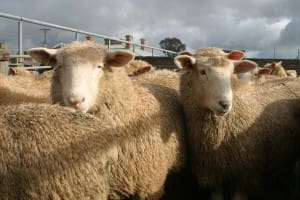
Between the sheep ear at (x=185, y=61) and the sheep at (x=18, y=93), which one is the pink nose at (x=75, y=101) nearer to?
the sheep at (x=18, y=93)

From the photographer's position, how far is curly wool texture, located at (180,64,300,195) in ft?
15.3

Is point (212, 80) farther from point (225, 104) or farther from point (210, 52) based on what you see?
point (210, 52)

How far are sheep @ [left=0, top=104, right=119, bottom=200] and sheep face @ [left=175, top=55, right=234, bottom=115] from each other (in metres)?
1.59

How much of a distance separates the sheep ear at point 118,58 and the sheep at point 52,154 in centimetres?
120

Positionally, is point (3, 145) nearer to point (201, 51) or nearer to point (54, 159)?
point (54, 159)

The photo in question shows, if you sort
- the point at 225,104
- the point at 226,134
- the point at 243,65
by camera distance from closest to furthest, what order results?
1. the point at 225,104
2. the point at 226,134
3. the point at 243,65

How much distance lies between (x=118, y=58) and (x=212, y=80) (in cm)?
101

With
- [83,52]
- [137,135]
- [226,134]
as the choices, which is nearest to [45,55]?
[83,52]

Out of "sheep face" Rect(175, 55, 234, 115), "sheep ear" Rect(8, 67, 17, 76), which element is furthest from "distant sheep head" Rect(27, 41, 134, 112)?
"sheep ear" Rect(8, 67, 17, 76)

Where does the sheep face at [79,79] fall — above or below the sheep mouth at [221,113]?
above

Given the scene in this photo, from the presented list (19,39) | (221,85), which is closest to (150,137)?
(221,85)

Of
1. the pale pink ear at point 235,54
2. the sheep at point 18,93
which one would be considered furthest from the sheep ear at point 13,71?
the pale pink ear at point 235,54

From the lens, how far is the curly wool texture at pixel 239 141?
466 centimetres

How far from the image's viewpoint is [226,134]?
4.73 meters
